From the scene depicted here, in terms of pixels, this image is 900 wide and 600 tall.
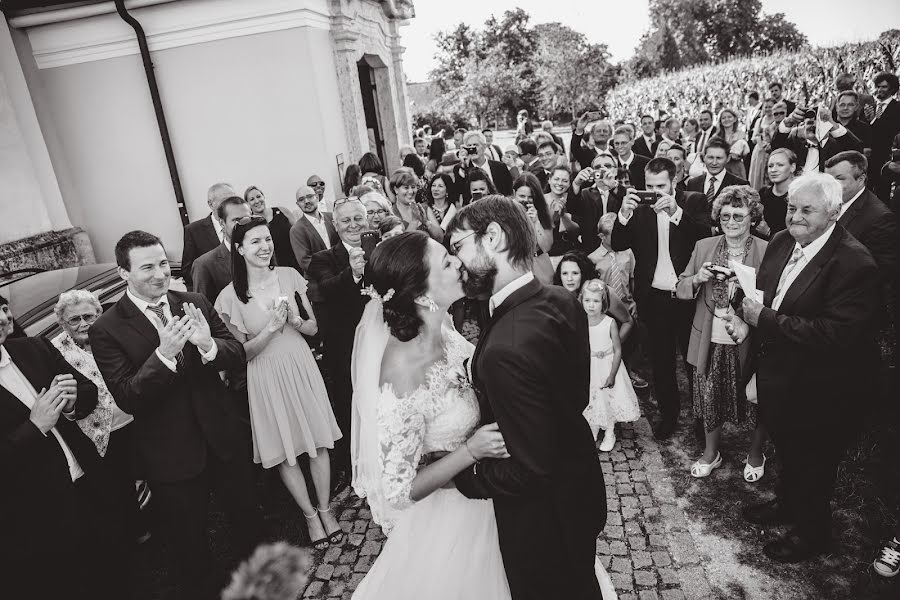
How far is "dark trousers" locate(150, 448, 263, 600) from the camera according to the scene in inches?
125

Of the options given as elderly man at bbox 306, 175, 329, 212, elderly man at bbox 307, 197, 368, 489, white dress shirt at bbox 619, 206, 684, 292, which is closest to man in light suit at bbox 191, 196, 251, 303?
elderly man at bbox 307, 197, 368, 489

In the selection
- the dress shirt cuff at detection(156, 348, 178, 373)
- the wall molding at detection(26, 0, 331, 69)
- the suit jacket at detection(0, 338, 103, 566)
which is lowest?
the suit jacket at detection(0, 338, 103, 566)

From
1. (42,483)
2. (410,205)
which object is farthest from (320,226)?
(42,483)

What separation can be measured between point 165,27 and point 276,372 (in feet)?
21.9

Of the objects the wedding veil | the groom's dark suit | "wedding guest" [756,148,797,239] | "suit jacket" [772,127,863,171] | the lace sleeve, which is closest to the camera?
the groom's dark suit

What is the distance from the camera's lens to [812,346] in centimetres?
306

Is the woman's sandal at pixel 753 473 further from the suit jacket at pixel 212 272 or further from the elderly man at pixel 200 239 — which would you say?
the elderly man at pixel 200 239

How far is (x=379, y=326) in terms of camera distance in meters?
2.79

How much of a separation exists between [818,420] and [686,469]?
1.41 meters

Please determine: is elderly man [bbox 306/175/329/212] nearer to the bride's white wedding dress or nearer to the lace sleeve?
the bride's white wedding dress

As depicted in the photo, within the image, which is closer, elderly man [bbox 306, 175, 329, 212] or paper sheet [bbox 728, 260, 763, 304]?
paper sheet [bbox 728, 260, 763, 304]

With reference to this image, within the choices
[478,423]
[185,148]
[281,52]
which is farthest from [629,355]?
[185,148]

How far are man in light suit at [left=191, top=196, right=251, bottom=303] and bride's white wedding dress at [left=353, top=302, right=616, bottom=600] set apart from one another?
274 centimetres

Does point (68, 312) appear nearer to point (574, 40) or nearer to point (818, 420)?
point (818, 420)
